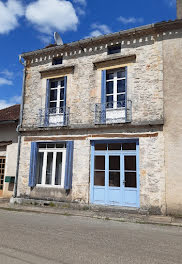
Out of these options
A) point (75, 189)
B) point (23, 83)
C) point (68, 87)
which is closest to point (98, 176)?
point (75, 189)

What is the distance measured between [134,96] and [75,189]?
443 centimetres

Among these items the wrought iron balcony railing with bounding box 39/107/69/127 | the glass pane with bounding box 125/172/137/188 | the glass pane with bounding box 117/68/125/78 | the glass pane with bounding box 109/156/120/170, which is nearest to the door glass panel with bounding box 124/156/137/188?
the glass pane with bounding box 125/172/137/188

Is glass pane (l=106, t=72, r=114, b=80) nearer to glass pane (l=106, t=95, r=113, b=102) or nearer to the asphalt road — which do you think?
glass pane (l=106, t=95, r=113, b=102)

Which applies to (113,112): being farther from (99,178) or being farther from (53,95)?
(53,95)

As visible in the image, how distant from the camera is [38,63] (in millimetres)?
10719

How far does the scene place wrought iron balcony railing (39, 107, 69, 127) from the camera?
31.2 ft

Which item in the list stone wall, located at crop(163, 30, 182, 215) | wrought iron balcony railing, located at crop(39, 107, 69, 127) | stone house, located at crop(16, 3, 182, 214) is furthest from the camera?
wrought iron balcony railing, located at crop(39, 107, 69, 127)

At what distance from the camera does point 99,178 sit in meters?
8.68

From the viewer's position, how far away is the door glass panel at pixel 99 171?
8625 millimetres

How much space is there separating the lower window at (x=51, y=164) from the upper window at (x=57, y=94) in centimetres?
183

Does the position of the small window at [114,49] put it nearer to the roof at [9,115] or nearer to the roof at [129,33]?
the roof at [129,33]

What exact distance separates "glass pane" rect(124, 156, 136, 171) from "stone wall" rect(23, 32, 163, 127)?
145 centimetres

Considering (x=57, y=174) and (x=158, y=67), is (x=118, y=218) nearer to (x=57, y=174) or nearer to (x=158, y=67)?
(x=57, y=174)

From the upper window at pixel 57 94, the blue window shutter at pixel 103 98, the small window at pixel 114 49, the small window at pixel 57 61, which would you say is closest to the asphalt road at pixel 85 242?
the blue window shutter at pixel 103 98
